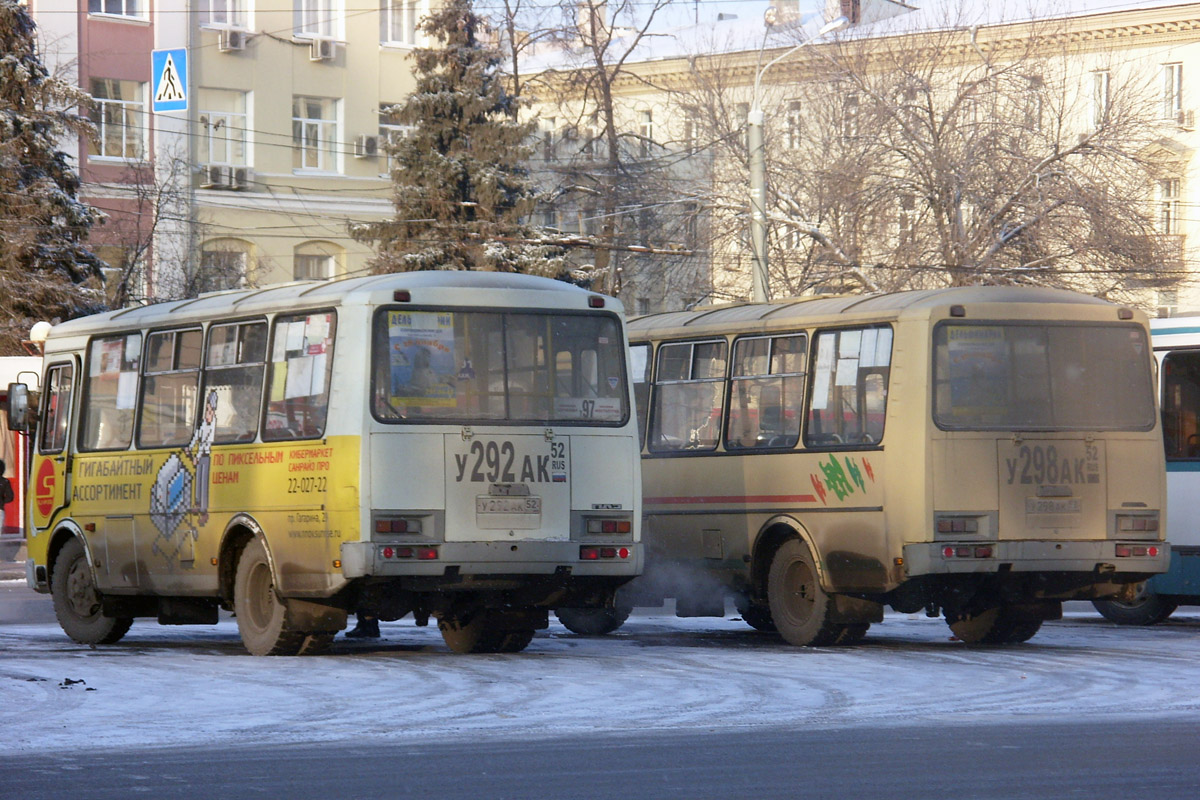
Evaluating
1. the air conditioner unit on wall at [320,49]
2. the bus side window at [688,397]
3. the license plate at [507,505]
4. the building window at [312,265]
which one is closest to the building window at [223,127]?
the air conditioner unit on wall at [320,49]

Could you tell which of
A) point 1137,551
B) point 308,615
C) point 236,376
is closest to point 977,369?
point 1137,551

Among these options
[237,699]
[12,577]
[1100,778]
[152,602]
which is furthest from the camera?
[12,577]

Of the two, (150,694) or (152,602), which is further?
(152,602)

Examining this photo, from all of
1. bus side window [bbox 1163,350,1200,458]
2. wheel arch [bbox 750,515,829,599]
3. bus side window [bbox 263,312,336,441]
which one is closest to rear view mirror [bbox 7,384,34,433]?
bus side window [bbox 263,312,336,441]

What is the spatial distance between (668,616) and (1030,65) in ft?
63.7

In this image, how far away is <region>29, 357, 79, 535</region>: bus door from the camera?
17.3 meters

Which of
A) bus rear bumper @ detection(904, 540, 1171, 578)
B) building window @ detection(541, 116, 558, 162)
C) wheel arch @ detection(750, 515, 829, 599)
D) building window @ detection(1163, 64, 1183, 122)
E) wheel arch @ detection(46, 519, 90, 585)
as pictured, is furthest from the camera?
building window @ detection(1163, 64, 1183, 122)

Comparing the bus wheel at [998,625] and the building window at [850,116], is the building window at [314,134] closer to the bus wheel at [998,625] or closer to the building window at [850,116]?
the building window at [850,116]

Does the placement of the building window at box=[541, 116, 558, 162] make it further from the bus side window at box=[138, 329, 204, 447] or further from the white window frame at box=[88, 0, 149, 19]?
the bus side window at box=[138, 329, 204, 447]

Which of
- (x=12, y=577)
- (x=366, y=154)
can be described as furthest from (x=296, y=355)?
(x=366, y=154)

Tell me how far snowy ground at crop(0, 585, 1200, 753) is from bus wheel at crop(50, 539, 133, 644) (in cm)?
25

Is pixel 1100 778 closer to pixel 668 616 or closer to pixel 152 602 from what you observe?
pixel 152 602

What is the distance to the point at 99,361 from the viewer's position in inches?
673

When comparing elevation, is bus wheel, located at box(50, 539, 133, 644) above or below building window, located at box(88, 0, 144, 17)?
below
